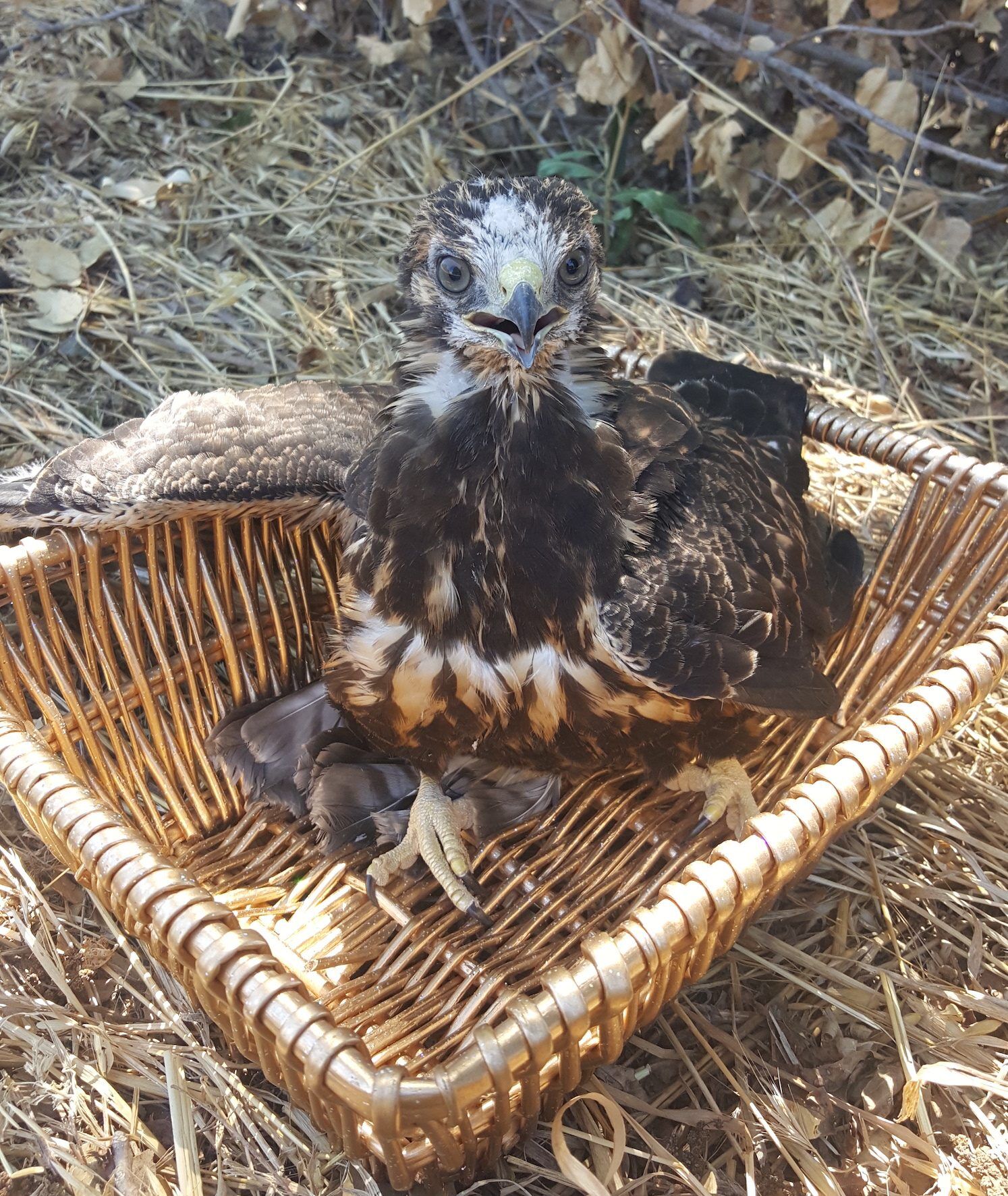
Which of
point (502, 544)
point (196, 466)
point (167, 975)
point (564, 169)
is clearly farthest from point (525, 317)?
point (564, 169)

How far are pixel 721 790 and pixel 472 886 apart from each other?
1.91 ft

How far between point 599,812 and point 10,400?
7.26 feet

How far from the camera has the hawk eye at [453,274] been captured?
168 centimetres

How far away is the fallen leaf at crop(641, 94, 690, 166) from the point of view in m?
3.57

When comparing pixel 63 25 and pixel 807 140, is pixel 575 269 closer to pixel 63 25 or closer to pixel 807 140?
pixel 807 140

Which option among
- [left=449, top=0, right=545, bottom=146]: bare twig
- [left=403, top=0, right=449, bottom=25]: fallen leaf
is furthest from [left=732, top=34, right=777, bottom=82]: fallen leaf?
[left=403, top=0, right=449, bottom=25]: fallen leaf

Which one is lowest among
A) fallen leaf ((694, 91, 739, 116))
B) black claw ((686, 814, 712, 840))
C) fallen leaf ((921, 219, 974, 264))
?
black claw ((686, 814, 712, 840))

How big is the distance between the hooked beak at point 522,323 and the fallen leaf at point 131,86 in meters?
3.19

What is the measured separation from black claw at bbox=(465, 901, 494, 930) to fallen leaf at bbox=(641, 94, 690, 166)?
9.26 feet

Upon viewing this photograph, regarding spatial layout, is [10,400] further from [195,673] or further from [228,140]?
[228,140]

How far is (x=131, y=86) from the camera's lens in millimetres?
3992

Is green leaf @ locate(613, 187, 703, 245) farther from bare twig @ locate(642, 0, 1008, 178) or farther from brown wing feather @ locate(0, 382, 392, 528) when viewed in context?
brown wing feather @ locate(0, 382, 392, 528)

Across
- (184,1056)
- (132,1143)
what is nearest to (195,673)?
(184,1056)

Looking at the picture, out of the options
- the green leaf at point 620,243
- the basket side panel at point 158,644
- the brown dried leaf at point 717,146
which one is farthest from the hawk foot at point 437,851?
the brown dried leaf at point 717,146
